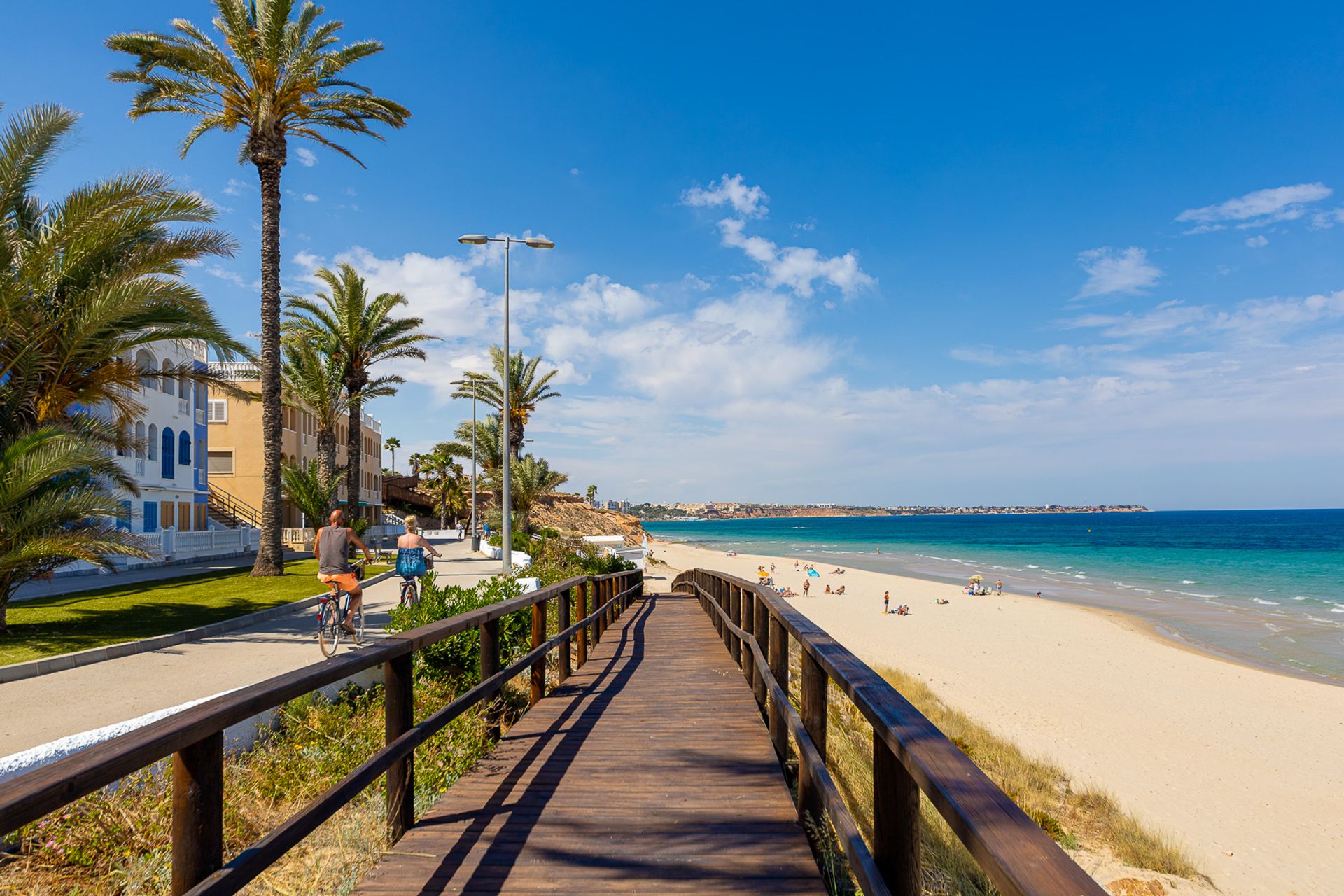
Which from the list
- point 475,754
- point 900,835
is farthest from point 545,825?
point 900,835

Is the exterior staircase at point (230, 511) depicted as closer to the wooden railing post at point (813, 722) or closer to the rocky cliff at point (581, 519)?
the rocky cliff at point (581, 519)

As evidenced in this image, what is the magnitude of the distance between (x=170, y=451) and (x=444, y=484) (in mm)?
33890

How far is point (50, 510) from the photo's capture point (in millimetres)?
10500

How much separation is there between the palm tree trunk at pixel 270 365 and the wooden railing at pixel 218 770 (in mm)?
18185

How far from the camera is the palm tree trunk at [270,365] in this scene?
62.7 feet

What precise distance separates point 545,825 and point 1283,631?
3422 centimetres

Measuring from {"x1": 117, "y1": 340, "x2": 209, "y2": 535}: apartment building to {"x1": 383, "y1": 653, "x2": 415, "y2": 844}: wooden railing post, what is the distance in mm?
25096

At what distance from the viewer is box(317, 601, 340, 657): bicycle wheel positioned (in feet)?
32.9

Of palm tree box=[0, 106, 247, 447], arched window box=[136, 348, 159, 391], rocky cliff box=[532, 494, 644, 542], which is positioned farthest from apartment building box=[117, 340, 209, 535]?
rocky cliff box=[532, 494, 644, 542]

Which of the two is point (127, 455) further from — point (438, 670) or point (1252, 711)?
point (1252, 711)

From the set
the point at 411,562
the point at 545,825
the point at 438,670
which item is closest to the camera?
the point at 545,825

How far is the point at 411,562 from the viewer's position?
38.0 feet

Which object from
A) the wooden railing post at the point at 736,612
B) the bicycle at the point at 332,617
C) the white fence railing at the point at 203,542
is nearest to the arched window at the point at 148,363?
the white fence railing at the point at 203,542

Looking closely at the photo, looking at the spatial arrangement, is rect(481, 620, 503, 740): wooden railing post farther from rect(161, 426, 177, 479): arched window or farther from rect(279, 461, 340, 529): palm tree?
rect(161, 426, 177, 479): arched window
